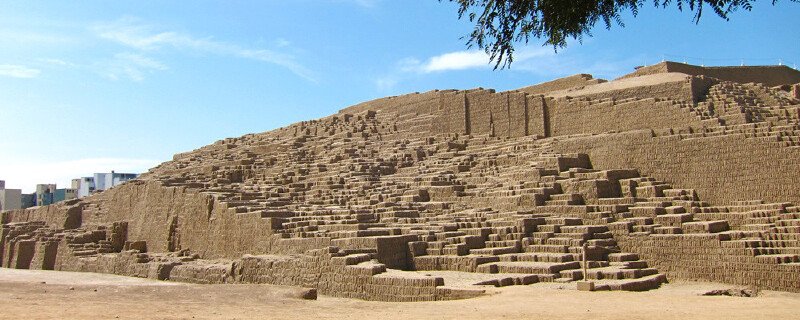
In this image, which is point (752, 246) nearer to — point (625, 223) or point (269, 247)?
point (625, 223)

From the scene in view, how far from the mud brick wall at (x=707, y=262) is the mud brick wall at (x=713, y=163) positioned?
10.4 feet

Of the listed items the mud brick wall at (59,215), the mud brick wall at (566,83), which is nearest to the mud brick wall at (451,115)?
the mud brick wall at (566,83)

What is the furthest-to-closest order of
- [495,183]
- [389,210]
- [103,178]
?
[103,178], [495,183], [389,210]

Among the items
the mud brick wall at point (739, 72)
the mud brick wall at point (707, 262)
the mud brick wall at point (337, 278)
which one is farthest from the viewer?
the mud brick wall at point (739, 72)

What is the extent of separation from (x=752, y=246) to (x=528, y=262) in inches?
165

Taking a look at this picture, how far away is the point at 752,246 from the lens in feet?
51.0

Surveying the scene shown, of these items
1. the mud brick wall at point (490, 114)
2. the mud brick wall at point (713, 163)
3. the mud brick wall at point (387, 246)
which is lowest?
the mud brick wall at point (387, 246)

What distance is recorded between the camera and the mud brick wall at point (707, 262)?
15.0 metres

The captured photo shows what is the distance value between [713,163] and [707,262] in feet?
13.8

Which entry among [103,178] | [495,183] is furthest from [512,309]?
[103,178]

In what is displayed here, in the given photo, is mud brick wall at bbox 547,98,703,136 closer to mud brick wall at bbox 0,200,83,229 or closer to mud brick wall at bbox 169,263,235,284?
mud brick wall at bbox 169,263,235,284

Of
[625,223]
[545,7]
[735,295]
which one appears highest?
[545,7]

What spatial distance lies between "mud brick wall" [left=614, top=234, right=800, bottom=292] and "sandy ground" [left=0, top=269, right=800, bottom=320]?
847mm

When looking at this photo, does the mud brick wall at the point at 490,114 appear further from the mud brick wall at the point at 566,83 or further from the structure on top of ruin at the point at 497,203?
the mud brick wall at the point at 566,83
